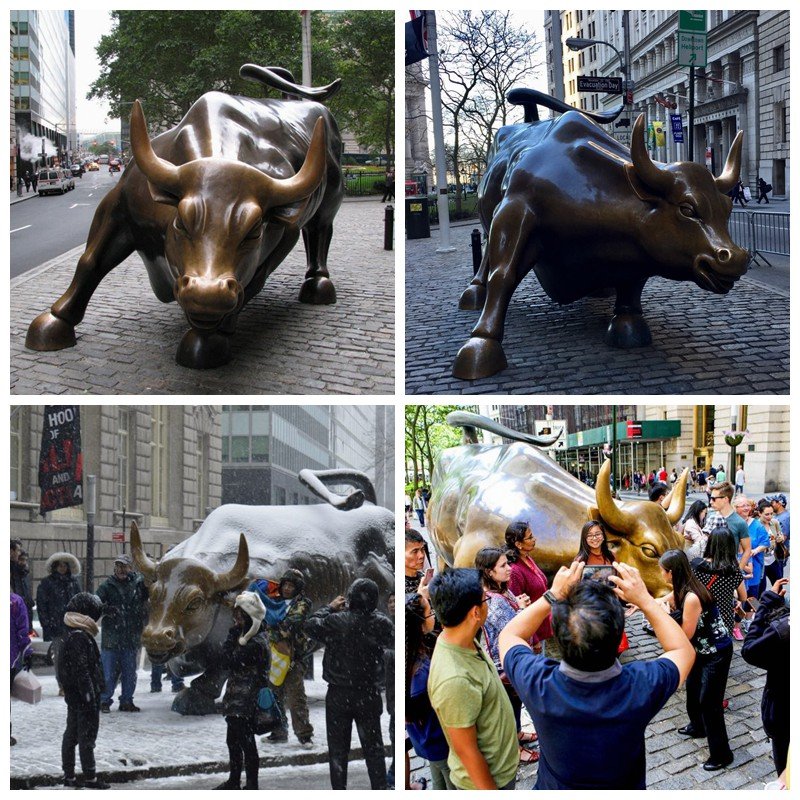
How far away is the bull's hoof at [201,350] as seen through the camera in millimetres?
5777

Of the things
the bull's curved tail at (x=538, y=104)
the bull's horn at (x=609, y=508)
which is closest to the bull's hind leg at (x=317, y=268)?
the bull's curved tail at (x=538, y=104)

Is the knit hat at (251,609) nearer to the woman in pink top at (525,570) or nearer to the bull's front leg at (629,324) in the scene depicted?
the woman in pink top at (525,570)

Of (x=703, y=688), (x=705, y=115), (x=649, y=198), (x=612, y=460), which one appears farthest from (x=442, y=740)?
(x=705, y=115)

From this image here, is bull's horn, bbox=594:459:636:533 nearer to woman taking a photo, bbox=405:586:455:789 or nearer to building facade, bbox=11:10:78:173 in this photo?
woman taking a photo, bbox=405:586:455:789

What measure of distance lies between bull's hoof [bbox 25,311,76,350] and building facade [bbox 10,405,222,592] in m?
0.94

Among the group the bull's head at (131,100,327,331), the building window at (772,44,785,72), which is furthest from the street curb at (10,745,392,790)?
the building window at (772,44,785,72)

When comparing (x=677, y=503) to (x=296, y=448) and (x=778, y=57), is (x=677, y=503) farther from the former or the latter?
(x=778, y=57)

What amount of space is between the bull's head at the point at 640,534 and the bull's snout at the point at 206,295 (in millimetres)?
2415

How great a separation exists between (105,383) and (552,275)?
137 inches

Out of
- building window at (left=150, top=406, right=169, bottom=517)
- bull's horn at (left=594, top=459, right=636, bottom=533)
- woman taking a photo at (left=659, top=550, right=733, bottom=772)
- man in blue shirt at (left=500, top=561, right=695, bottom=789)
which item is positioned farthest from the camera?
building window at (left=150, top=406, right=169, bottom=517)

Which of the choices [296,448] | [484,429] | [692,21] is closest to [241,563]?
[296,448]

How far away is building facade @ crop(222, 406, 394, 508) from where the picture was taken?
5.25m

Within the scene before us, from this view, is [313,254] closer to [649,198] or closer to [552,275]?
[552,275]

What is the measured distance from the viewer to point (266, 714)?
5.02 m
